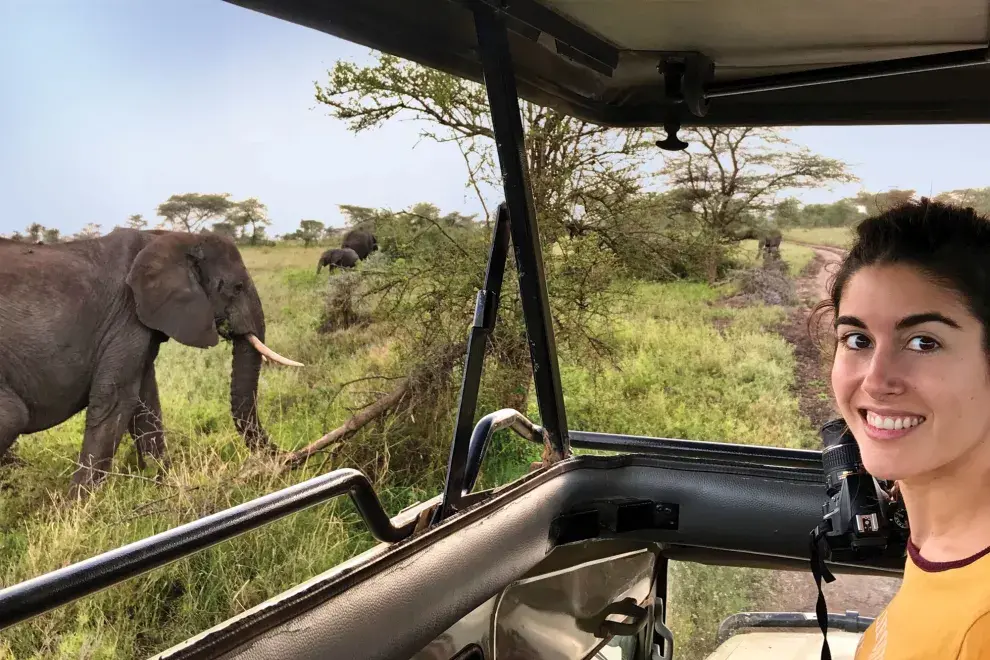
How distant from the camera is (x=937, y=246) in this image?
2.19 feet

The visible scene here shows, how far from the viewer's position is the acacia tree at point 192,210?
4.25m

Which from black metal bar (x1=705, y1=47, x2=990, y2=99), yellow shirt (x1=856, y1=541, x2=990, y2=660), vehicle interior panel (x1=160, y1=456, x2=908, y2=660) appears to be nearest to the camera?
yellow shirt (x1=856, y1=541, x2=990, y2=660)

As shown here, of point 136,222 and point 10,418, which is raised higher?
point 136,222

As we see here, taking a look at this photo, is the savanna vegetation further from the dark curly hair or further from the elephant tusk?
the dark curly hair

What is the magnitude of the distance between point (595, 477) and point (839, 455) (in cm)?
59

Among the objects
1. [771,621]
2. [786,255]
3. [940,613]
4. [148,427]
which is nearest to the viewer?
[940,613]

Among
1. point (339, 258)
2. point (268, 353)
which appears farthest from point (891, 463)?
point (339, 258)

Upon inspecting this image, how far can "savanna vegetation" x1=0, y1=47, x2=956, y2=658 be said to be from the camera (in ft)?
11.8

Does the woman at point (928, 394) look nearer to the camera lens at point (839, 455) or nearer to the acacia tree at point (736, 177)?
the camera lens at point (839, 455)

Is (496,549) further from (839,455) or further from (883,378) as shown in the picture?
(883,378)

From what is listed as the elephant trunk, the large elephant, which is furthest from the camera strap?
the elephant trunk

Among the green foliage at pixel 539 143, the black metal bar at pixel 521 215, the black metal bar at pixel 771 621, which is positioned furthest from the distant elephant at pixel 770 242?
the black metal bar at pixel 521 215

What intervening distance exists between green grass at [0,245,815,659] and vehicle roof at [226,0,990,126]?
0.97 m

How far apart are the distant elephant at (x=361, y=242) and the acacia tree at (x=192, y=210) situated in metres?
0.78
